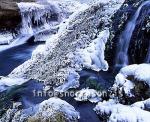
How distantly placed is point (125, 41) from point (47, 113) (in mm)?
3396

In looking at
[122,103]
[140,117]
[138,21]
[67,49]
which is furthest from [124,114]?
[67,49]

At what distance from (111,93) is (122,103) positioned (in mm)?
382

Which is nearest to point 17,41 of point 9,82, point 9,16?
point 9,16

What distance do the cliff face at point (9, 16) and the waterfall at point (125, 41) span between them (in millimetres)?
6328

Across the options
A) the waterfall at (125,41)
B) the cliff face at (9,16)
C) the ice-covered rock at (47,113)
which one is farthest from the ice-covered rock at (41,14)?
the ice-covered rock at (47,113)

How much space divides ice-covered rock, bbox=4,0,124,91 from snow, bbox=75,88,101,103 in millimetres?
441

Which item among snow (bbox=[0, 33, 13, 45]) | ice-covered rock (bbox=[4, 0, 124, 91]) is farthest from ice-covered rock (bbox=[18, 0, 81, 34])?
ice-covered rock (bbox=[4, 0, 124, 91])

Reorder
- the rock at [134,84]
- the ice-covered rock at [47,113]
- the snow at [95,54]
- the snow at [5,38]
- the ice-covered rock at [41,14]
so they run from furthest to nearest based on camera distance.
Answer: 1. the ice-covered rock at [41,14]
2. the snow at [5,38]
3. the snow at [95,54]
4. the rock at [134,84]
5. the ice-covered rock at [47,113]

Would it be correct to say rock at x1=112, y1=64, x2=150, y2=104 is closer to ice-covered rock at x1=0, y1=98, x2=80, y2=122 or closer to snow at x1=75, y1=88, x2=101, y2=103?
snow at x1=75, y1=88, x2=101, y2=103

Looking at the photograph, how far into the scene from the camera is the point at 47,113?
5.98 metres

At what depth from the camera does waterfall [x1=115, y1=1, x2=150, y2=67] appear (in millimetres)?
8484

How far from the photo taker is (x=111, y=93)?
681cm

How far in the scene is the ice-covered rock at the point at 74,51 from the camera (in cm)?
842

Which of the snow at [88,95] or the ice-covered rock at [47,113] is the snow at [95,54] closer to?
the snow at [88,95]
